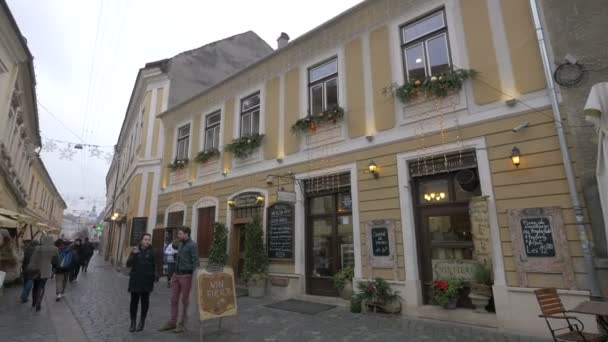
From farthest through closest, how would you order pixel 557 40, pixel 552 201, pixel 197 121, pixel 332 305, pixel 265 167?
pixel 197 121
pixel 265 167
pixel 332 305
pixel 557 40
pixel 552 201

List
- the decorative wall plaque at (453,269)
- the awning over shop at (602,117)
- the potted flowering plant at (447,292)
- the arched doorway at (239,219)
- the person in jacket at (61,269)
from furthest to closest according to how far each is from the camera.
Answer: the arched doorway at (239,219) → the person in jacket at (61,269) → the decorative wall plaque at (453,269) → the potted flowering plant at (447,292) → the awning over shop at (602,117)

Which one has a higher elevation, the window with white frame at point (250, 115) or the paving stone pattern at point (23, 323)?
the window with white frame at point (250, 115)

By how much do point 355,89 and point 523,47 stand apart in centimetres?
365

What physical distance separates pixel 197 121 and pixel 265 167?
5.07 m

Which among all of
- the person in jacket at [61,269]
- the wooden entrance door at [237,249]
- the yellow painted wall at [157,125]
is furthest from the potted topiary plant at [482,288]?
the yellow painted wall at [157,125]

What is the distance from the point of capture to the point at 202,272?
5695 millimetres

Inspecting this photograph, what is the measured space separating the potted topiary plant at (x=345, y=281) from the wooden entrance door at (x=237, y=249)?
150 inches

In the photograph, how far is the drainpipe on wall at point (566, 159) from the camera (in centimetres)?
501

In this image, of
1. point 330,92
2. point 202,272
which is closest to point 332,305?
point 202,272

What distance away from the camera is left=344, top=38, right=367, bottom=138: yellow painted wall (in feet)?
27.5

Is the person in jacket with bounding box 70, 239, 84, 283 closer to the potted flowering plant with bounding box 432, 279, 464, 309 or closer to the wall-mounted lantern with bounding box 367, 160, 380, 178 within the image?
the wall-mounted lantern with bounding box 367, 160, 380, 178

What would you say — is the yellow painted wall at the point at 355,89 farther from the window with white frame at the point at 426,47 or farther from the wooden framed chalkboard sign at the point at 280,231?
the wooden framed chalkboard sign at the point at 280,231

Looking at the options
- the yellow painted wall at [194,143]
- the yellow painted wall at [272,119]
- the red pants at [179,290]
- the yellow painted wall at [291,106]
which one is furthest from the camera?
the yellow painted wall at [194,143]

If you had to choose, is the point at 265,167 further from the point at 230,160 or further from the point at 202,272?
the point at 202,272
